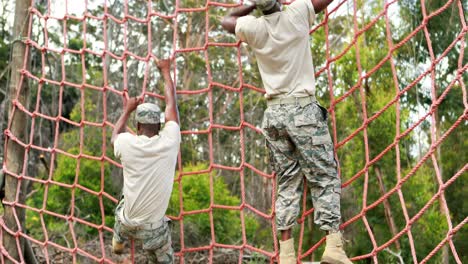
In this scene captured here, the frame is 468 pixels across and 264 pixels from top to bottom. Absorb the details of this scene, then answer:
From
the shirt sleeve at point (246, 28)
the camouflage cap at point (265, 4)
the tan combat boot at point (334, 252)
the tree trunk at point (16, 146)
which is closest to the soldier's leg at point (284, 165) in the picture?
the tan combat boot at point (334, 252)

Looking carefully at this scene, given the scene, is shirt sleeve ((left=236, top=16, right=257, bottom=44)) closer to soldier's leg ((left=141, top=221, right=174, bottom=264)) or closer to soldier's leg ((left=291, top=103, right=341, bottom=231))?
soldier's leg ((left=291, top=103, right=341, bottom=231))

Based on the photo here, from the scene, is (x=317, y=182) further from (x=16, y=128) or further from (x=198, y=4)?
(x=198, y=4)

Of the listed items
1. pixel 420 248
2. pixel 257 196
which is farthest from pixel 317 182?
pixel 257 196

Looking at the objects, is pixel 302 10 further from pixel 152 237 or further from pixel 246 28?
pixel 152 237

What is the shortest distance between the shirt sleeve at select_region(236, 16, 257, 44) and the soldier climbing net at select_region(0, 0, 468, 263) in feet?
1.15

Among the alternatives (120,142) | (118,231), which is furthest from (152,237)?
(120,142)

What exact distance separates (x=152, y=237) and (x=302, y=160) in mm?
815

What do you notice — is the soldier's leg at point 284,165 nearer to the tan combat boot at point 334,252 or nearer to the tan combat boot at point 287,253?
the tan combat boot at point 287,253

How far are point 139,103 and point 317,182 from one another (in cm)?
104

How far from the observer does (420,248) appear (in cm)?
467

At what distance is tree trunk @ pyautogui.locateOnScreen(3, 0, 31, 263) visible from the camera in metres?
3.78

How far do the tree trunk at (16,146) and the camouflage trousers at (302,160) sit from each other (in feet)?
5.64

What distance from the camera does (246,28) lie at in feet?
9.09

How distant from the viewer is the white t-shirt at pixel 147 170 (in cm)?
297
